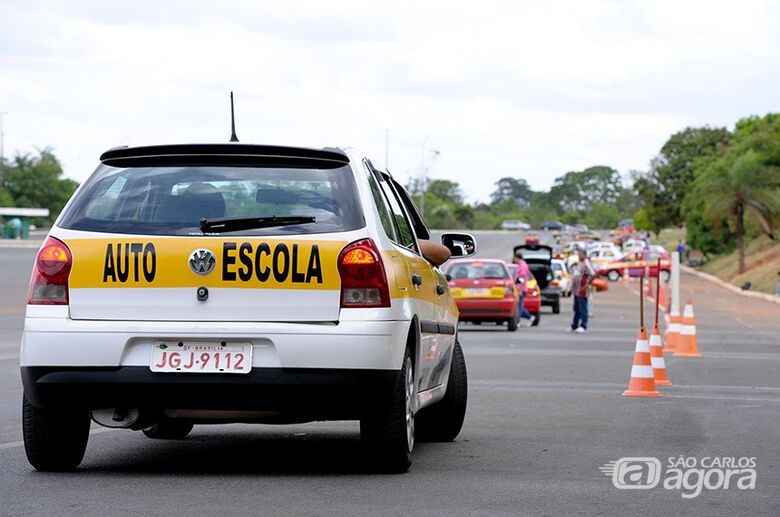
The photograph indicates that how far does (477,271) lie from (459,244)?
20.4 meters

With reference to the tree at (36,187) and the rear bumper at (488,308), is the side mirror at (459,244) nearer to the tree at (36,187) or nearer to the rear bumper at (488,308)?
the rear bumper at (488,308)

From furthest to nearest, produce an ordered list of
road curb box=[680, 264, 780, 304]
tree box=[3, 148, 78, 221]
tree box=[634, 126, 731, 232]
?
tree box=[3, 148, 78, 221] → tree box=[634, 126, 731, 232] → road curb box=[680, 264, 780, 304]

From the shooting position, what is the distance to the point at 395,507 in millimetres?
7418

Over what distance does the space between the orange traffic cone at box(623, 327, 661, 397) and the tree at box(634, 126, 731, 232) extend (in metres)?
101

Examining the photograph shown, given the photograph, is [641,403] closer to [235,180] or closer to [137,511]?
[235,180]

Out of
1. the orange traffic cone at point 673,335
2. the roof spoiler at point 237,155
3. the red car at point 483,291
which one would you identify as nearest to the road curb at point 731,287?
the red car at point 483,291

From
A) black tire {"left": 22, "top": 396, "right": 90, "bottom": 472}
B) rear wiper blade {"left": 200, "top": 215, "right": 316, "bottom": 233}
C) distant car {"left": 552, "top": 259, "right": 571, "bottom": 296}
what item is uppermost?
rear wiper blade {"left": 200, "top": 215, "right": 316, "bottom": 233}

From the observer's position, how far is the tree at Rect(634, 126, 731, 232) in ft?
383

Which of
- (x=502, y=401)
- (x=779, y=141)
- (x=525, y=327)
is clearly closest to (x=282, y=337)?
(x=502, y=401)

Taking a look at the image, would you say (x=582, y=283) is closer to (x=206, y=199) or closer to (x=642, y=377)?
(x=642, y=377)

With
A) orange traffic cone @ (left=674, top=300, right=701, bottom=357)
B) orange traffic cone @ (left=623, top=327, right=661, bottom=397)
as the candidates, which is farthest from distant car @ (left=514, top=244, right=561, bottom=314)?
orange traffic cone @ (left=623, top=327, right=661, bottom=397)

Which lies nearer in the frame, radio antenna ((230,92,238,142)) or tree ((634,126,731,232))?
radio antenna ((230,92,238,142))

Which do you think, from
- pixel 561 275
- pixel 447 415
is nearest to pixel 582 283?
pixel 447 415

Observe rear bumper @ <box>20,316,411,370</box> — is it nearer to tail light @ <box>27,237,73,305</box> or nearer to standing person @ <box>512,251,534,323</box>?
tail light @ <box>27,237,73,305</box>
